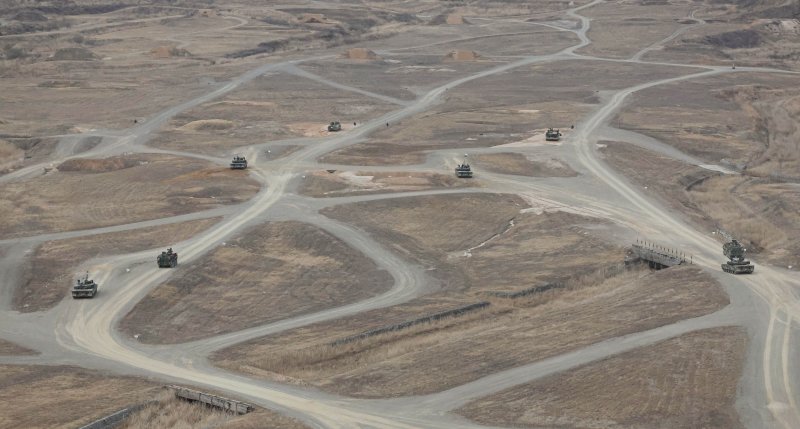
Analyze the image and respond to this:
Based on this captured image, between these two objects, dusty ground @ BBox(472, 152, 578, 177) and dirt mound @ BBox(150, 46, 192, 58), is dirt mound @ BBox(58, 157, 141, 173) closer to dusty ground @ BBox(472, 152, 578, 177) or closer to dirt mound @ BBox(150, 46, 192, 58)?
dusty ground @ BBox(472, 152, 578, 177)

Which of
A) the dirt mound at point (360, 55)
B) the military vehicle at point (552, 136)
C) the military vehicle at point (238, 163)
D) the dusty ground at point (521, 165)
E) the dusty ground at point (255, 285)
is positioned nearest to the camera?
the dusty ground at point (255, 285)

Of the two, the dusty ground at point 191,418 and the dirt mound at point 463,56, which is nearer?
the dusty ground at point 191,418

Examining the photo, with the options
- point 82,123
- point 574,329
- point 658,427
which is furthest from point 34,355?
point 82,123

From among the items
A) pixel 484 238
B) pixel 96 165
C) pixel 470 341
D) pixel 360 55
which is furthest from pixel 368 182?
pixel 360 55

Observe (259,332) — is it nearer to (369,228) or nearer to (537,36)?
(369,228)

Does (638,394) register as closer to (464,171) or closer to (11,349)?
(11,349)

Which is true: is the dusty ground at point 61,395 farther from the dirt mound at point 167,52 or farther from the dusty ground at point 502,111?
the dirt mound at point 167,52

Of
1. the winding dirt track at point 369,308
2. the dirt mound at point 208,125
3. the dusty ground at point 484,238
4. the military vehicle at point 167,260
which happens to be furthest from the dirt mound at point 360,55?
the military vehicle at point 167,260

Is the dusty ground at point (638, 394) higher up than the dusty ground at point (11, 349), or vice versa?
the dusty ground at point (638, 394)
